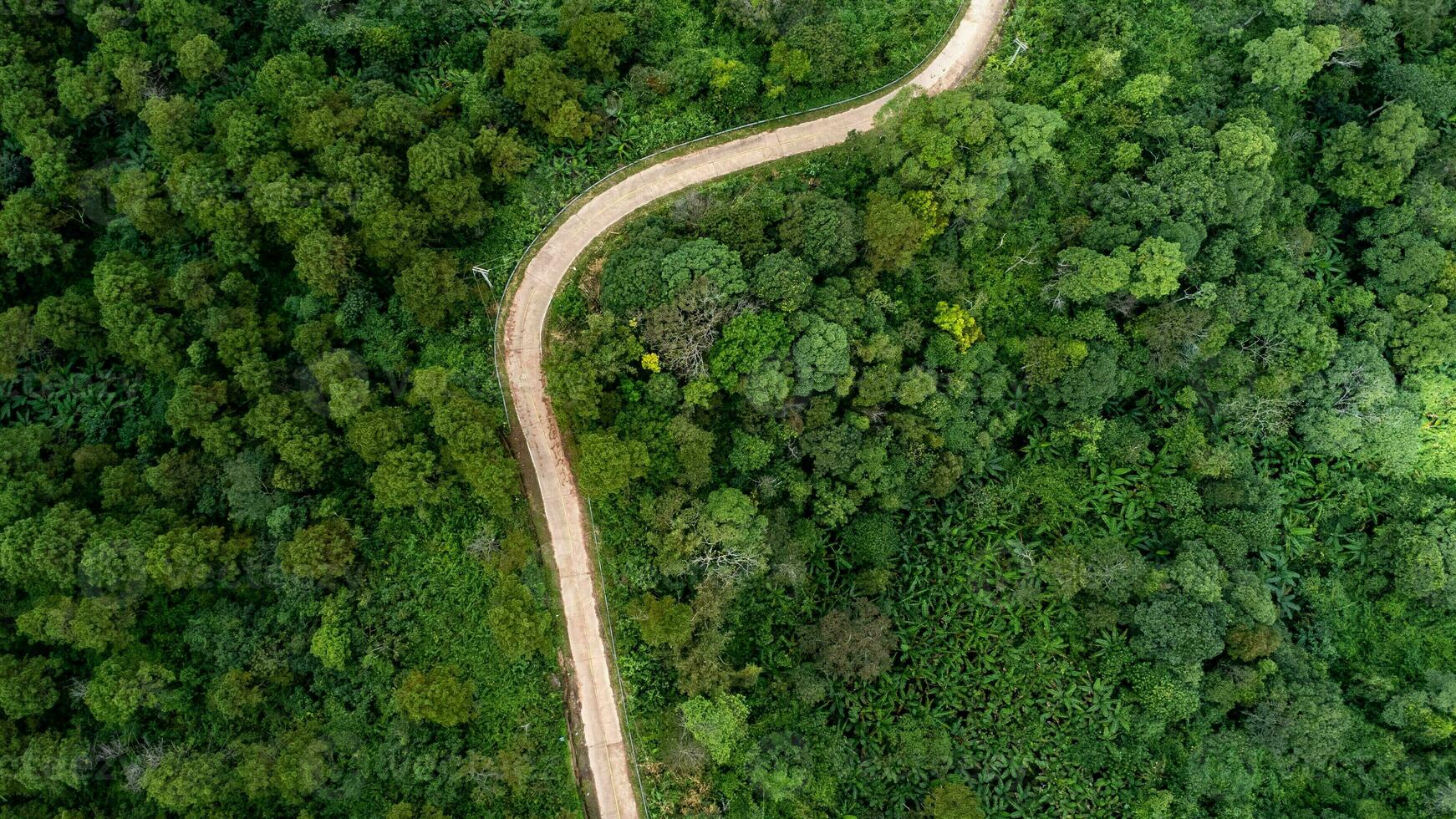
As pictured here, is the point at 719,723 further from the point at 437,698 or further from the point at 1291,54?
the point at 1291,54

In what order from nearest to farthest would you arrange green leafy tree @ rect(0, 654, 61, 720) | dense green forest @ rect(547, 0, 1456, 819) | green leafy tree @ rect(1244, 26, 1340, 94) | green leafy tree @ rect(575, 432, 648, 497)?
1. green leafy tree @ rect(575, 432, 648, 497)
2. dense green forest @ rect(547, 0, 1456, 819)
3. green leafy tree @ rect(0, 654, 61, 720)
4. green leafy tree @ rect(1244, 26, 1340, 94)

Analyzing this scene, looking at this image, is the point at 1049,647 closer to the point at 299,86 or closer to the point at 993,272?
the point at 993,272

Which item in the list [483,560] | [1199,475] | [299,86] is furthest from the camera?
[1199,475]

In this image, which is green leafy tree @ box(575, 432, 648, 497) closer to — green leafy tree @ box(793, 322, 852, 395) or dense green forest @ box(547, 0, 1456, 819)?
dense green forest @ box(547, 0, 1456, 819)

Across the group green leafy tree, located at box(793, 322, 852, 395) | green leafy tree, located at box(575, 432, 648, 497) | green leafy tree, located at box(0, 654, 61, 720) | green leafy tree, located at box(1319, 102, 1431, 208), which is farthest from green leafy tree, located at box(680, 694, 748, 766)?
green leafy tree, located at box(1319, 102, 1431, 208)

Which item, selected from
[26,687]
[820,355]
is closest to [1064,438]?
[820,355]

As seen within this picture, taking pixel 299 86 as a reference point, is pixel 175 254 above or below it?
below

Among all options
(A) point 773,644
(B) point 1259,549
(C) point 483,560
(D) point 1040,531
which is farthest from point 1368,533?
(C) point 483,560
